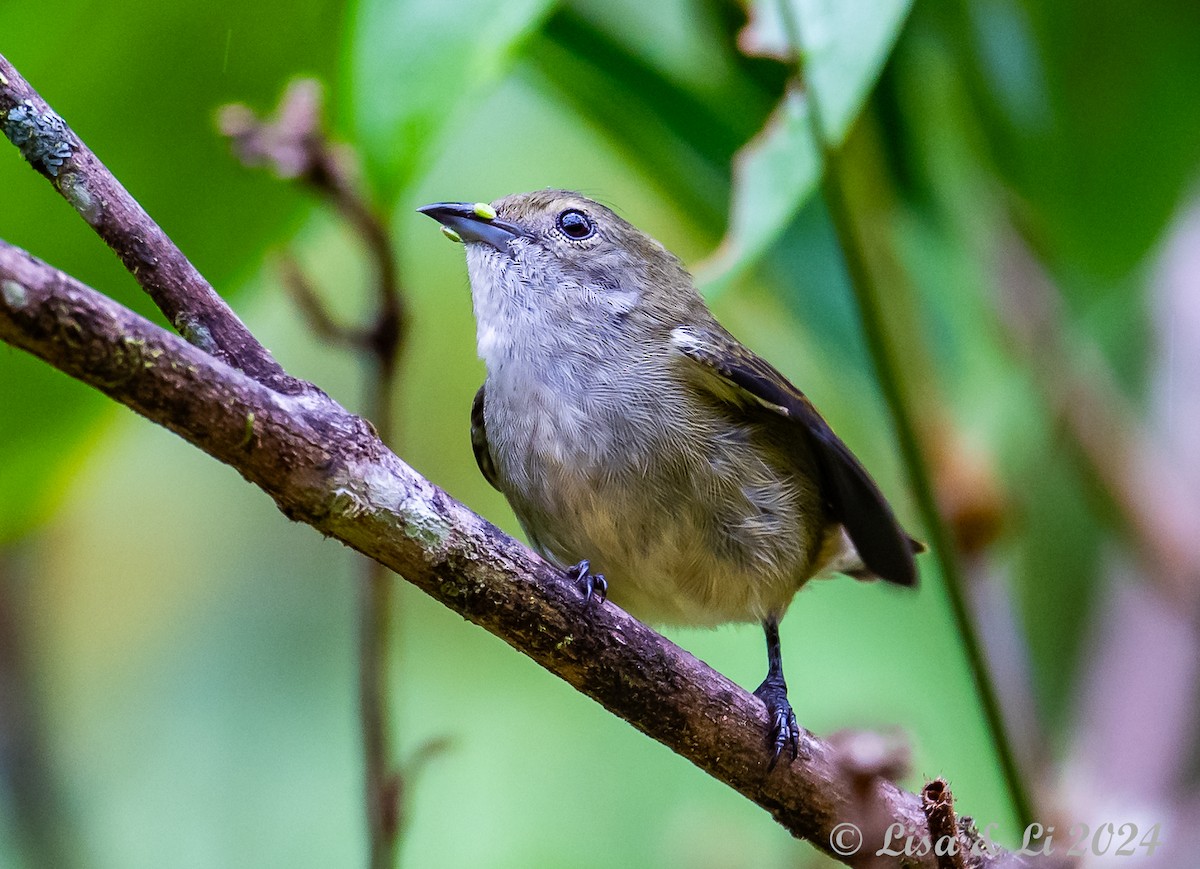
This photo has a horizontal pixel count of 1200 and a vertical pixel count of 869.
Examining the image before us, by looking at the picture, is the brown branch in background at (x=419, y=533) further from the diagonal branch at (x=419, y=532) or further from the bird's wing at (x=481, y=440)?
the bird's wing at (x=481, y=440)

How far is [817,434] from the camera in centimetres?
367

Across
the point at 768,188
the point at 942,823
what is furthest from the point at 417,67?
the point at 942,823

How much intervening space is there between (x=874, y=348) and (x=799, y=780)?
41.1 inches

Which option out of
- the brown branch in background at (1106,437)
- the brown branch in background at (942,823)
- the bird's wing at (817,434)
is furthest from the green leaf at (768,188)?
the brown branch in background at (1106,437)

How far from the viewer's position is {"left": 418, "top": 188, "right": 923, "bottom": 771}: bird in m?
3.51

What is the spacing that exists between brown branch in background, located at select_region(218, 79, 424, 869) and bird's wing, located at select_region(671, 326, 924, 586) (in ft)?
3.57

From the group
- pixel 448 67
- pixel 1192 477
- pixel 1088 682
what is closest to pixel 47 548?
pixel 448 67

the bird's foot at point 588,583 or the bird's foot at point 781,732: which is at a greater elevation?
the bird's foot at point 588,583

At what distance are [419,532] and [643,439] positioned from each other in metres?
1.37

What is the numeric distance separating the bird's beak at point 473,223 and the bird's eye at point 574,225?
20 centimetres

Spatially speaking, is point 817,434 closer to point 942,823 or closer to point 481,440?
point 481,440

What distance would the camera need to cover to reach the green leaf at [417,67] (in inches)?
106

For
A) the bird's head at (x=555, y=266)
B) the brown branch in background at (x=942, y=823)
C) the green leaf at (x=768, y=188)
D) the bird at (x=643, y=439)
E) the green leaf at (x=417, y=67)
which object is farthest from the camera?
the bird's head at (x=555, y=266)

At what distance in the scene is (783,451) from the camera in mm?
3855
